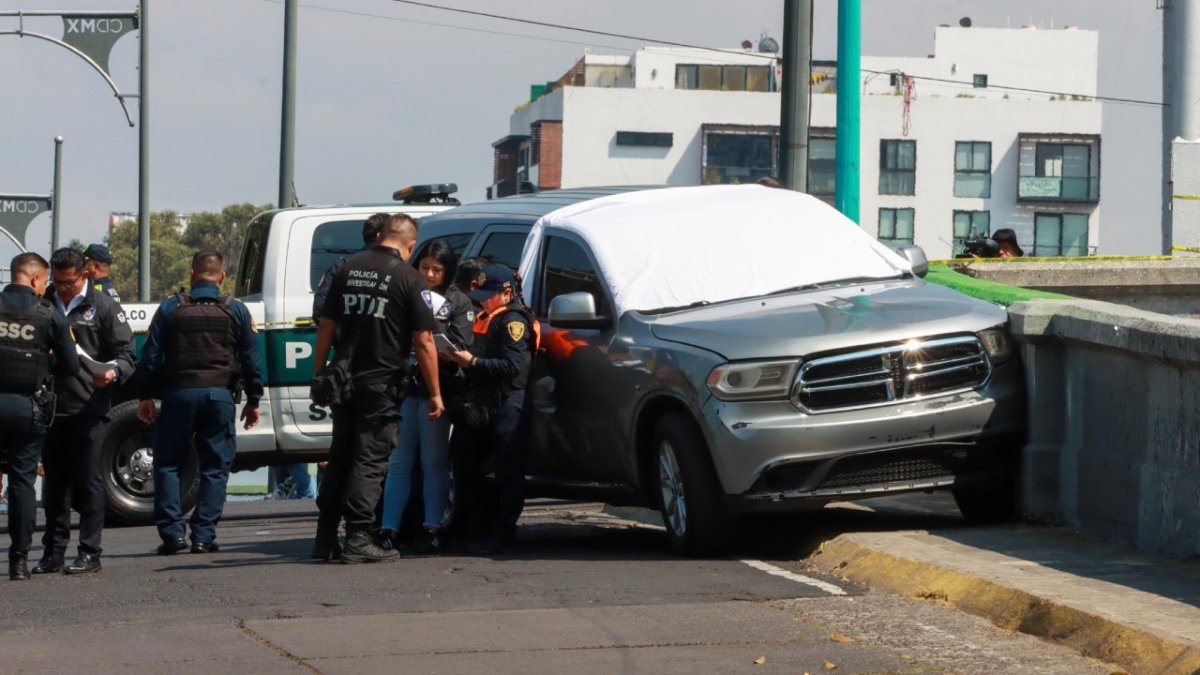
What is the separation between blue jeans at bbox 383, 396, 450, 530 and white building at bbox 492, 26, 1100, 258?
79715 millimetres

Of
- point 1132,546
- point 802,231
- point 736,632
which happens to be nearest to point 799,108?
point 802,231

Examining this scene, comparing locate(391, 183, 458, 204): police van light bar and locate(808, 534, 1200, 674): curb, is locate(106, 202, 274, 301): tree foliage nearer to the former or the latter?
locate(391, 183, 458, 204): police van light bar

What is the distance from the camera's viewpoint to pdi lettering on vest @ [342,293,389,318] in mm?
10227

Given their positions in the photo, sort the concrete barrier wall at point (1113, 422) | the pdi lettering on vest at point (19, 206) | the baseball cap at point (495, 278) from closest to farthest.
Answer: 1. the concrete barrier wall at point (1113, 422)
2. the baseball cap at point (495, 278)
3. the pdi lettering on vest at point (19, 206)

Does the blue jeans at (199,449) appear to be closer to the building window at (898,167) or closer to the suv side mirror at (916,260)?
the suv side mirror at (916,260)

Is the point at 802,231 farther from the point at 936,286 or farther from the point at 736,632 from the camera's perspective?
the point at 736,632

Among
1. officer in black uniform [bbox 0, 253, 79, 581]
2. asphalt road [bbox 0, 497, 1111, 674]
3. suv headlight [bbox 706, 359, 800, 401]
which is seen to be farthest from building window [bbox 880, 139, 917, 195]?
suv headlight [bbox 706, 359, 800, 401]

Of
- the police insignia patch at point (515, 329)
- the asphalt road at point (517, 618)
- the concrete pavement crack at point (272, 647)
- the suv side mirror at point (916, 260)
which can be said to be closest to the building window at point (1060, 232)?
the suv side mirror at point (916, 260)

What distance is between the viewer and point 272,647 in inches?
302

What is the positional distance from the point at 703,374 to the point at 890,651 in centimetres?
263

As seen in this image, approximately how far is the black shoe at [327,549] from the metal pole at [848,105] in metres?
5.24

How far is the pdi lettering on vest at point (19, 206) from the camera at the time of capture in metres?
33.4

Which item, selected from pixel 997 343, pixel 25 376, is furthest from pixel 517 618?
pixel 25 376

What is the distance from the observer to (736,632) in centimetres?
779
